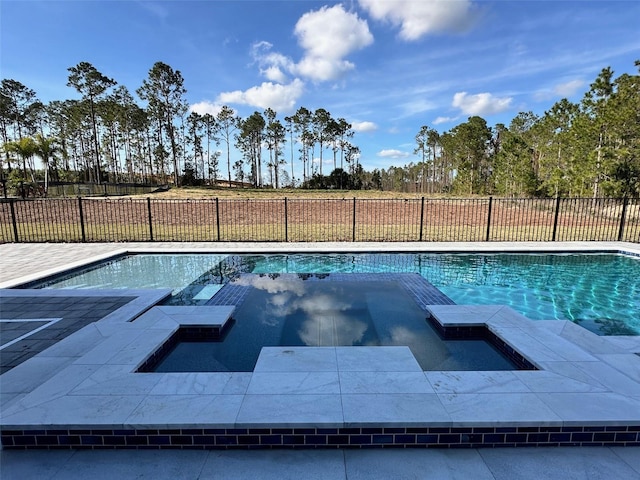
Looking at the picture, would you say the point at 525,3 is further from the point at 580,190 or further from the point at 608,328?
the point at 580,190

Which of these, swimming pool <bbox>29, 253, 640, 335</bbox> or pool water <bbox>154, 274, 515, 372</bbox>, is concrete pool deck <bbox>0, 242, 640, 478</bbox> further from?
swimming pool <bbox>29, 253, 640, 335</bbox>

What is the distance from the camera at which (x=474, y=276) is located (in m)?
6.65

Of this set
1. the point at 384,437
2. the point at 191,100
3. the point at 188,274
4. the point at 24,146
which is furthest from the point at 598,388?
the point at 191,100

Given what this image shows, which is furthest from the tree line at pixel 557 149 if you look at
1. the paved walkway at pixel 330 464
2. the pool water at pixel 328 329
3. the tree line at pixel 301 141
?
the paved walkway at pixel 330 464

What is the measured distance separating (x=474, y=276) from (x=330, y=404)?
5.35 m

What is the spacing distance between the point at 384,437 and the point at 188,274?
5472 mm

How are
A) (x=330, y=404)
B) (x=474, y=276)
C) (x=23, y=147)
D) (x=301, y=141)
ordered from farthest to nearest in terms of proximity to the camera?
(x=301, y=141)
(x=23, y=147)
(x=474, y=276)
(x=330, y=404)

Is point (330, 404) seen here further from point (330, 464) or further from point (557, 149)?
point (557, 149)

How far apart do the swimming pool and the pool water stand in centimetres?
108

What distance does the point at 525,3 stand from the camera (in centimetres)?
721

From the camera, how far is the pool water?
10.8 feet

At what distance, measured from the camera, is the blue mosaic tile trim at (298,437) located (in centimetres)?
205

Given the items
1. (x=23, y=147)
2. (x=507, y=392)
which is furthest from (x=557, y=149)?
(x=23, y=147)

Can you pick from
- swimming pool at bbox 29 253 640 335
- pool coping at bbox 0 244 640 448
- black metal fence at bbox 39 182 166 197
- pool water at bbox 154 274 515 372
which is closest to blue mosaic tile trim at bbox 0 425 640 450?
pool coping at bbox 0 244 640 448
